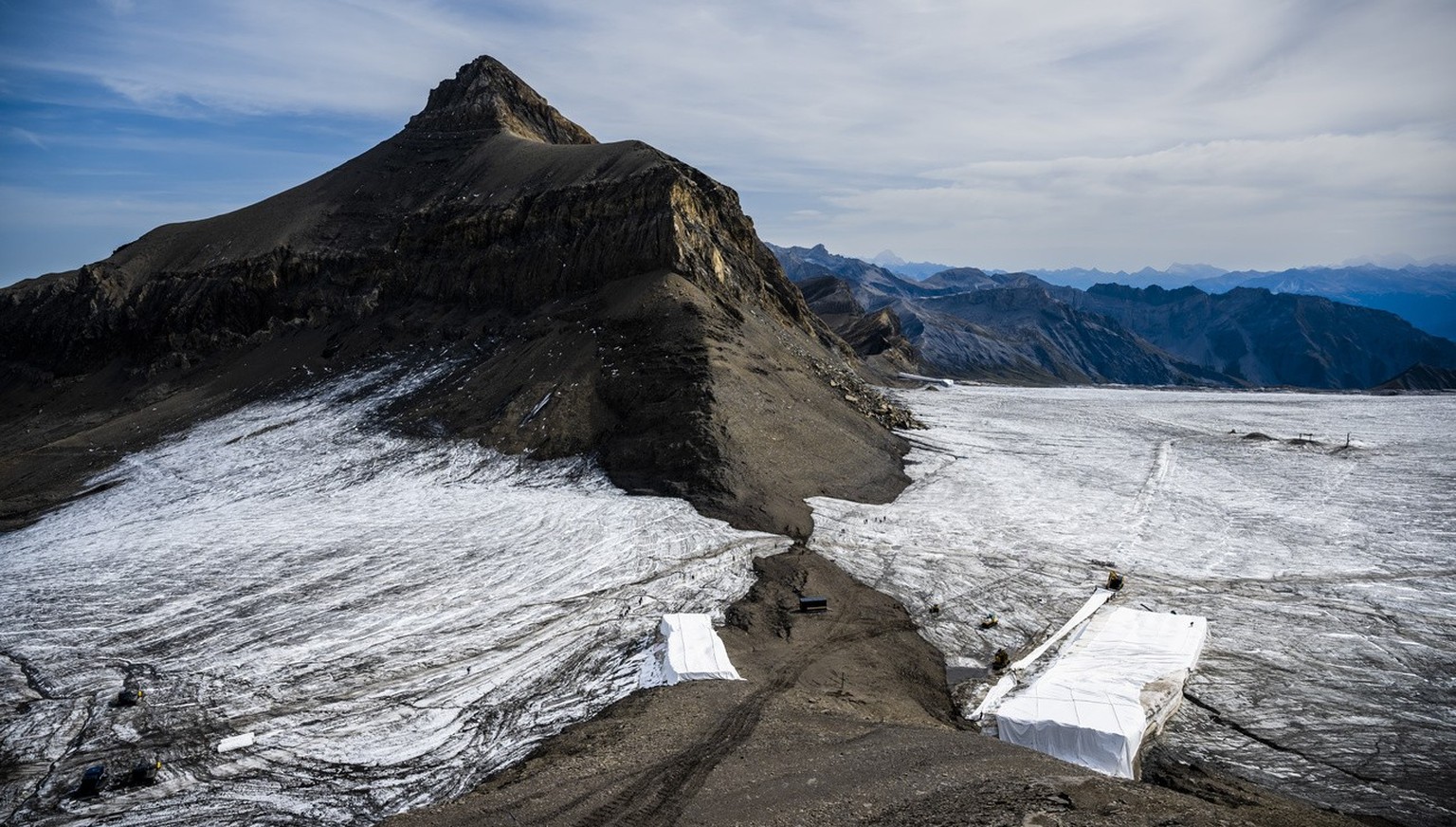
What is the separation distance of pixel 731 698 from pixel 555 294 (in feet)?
98.8

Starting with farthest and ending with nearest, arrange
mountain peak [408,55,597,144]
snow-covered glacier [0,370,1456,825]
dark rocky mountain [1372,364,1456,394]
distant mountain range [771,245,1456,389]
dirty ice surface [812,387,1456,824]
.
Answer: distant mountain range [771,245,1456,389], dark rocky mountain [1372,364,1456,394], mountain peak [408,55,597,144], dirty ice surface [812,387,1456,824], snow-covered glacier [0,370,1456,825]

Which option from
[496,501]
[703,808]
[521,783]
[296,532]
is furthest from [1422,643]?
[296,532]

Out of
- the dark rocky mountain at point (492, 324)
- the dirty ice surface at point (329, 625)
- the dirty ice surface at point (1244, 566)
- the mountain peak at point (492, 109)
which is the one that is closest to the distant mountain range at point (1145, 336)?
the mountain peak at point (492, 109)

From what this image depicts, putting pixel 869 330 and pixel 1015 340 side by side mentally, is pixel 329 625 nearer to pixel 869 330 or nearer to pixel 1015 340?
pixel 869 330

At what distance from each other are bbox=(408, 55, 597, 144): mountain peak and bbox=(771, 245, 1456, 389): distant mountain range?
127 feet

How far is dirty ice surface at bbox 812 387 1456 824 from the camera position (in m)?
12.8

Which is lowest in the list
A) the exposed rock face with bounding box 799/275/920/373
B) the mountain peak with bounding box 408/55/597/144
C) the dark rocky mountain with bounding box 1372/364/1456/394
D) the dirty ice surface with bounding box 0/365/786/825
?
the dirty ice surface with bounding box 0/365/786/825

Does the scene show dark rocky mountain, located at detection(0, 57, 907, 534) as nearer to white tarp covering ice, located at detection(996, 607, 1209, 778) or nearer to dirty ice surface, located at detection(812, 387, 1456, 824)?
dirty ice surface, located at detection(812, 387, 1456, 824)

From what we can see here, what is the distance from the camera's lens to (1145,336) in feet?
546

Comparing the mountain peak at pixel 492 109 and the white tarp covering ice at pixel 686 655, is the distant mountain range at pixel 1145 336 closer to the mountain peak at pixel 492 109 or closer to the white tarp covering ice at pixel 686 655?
the mountain peak at pixel 492 109

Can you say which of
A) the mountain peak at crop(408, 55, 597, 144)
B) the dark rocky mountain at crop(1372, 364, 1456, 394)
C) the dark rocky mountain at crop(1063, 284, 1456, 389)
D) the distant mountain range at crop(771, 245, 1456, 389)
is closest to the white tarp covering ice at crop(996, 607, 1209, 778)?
the mountain peak at crop(408, 55, 597, 144)

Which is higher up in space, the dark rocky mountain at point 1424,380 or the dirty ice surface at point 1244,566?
the dark rocky mountain at point 1424,380

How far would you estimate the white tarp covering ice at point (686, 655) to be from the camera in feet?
44.2

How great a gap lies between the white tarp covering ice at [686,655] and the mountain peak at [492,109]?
49.2 m
